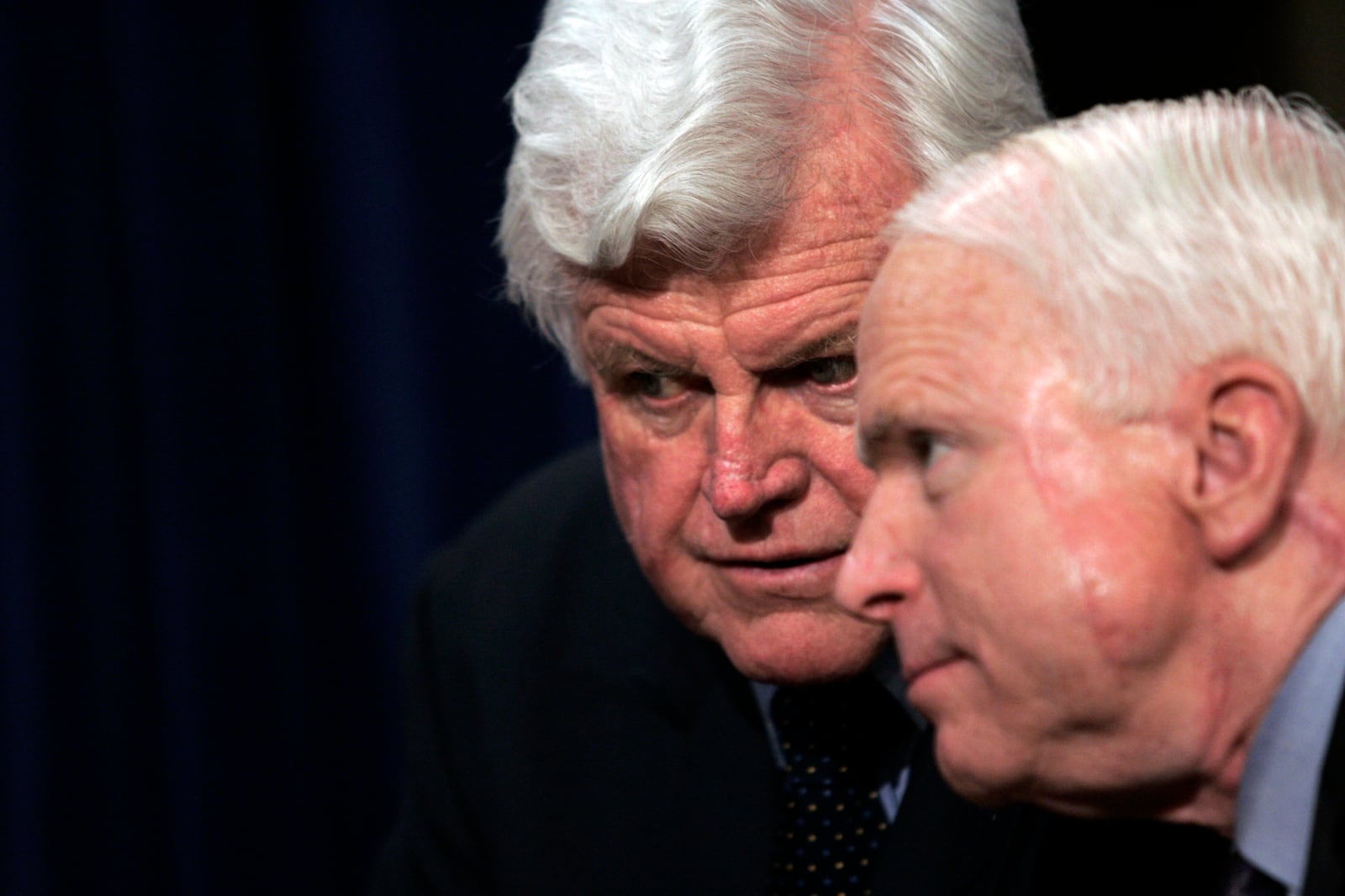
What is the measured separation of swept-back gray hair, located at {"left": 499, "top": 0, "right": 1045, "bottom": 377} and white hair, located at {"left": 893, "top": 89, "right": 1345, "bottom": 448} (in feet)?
1.07

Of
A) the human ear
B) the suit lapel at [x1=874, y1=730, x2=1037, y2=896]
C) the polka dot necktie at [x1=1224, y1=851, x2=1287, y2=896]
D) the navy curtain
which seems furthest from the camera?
the navy curtain

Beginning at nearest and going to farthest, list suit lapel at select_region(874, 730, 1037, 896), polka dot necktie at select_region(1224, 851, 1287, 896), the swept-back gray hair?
polka dot necktie at select_region(1224, 851, 1287, 896), the swept-back gray hair, suit lapel at select_region(874, 730, 1037, 896)

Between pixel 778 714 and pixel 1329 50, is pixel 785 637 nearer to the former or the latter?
pixel 778 714

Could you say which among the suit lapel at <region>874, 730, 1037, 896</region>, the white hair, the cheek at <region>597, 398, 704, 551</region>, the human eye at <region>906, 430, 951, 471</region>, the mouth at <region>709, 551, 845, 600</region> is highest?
the white hair

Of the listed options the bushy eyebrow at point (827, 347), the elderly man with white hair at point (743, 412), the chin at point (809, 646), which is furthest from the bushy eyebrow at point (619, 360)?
the chin at point (809, 646)

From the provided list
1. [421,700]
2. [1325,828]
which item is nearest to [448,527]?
[421,700]

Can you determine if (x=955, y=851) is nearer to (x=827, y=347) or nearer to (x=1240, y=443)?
(x=827, y=347)

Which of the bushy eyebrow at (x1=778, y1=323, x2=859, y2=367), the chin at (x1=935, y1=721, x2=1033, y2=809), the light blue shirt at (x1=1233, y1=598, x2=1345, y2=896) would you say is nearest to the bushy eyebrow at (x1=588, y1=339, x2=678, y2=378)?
the bushy eyebrow at (x1=778, y1=323, x2=859, y2=367)

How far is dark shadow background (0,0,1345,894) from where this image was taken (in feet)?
7.04

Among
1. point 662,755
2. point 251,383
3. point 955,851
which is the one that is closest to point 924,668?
point 955,851

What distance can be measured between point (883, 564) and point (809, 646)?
394 mm

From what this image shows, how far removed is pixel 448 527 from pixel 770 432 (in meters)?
1.39

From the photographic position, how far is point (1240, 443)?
0.83 m

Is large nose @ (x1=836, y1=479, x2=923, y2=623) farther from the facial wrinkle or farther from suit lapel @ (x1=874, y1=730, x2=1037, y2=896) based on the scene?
suit lapel @ (x1=874, y1=730, x2=1037, y2=896)
